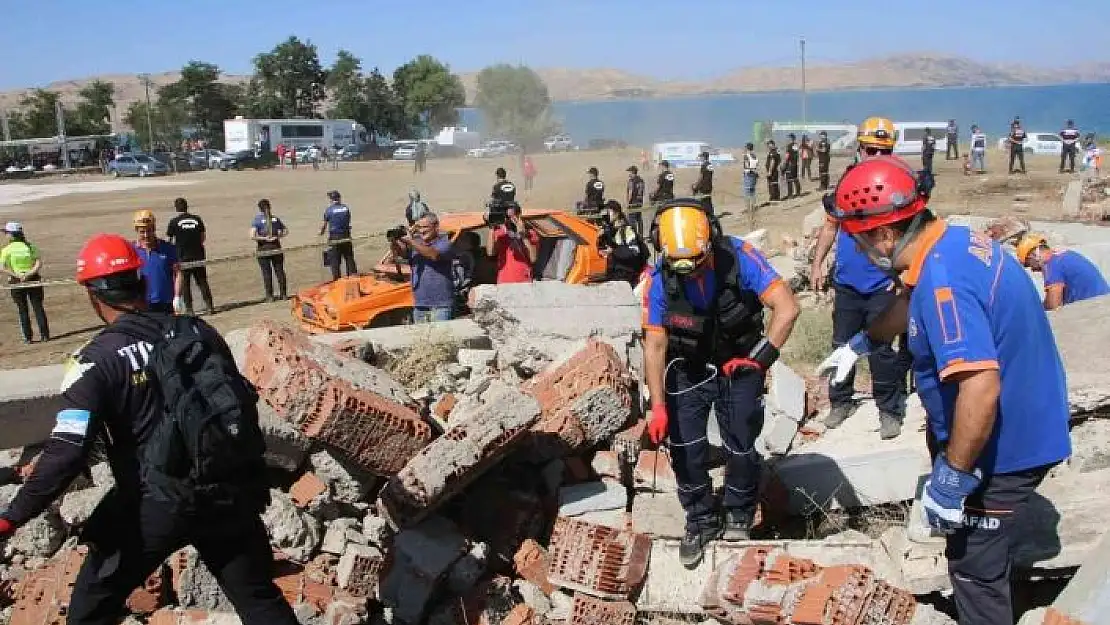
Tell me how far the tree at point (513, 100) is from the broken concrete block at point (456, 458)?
2761 inches

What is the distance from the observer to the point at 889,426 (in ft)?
18.7

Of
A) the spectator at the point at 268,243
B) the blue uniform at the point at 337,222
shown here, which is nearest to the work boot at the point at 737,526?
the spectator at the point at 268,243

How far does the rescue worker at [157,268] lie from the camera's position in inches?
271

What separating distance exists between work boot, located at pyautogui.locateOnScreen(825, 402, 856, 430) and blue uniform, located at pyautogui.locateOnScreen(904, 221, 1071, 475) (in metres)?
2.99

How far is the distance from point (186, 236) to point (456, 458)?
32.9 feet

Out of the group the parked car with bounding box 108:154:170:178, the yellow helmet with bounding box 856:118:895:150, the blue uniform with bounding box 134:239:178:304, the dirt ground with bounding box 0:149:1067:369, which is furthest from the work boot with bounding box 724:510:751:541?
the parked car with bounding box 108:154:170:178

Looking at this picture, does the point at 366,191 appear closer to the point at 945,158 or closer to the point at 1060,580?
the point at 945,158

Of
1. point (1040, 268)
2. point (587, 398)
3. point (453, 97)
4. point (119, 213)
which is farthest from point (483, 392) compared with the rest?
point (453, 97)

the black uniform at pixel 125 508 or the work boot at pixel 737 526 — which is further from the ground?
the black uniform at pixel 125 508

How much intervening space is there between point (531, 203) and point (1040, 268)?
2258 centimetres

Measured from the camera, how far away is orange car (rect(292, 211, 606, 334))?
10023mm

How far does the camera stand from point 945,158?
1336 inches

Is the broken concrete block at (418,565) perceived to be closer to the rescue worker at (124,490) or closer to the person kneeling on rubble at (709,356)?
the rescue worker at (124,490)

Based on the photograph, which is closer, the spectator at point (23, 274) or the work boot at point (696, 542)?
the work boot at point (696, 542)
